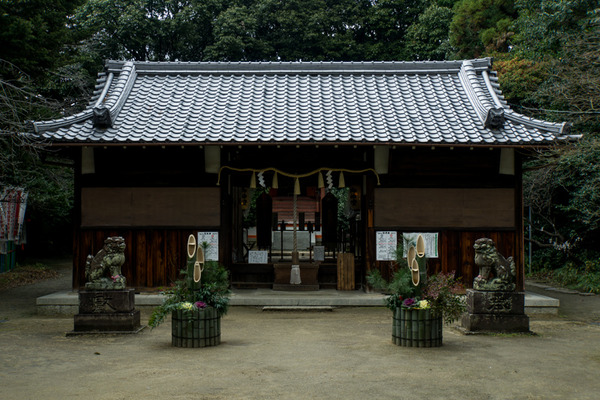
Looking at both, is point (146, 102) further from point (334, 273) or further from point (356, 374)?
point (356, 374)

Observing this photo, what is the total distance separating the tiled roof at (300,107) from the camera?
478 inches

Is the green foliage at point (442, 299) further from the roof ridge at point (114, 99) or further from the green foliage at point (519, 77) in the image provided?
the green foliage at point (519, 77)

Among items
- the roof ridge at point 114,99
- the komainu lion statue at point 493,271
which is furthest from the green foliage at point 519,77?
the roof ridge at point 114,99

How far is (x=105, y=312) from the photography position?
30.5ft

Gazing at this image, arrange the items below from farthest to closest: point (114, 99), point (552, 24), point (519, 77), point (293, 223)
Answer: point (519, 77), point (552, 24), point (293, 223), point (114, 99)

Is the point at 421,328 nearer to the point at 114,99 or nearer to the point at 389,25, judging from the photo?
the point at 114,99

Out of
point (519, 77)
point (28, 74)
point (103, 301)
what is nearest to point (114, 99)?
point (28, 74)

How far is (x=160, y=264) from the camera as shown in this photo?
1284 cm

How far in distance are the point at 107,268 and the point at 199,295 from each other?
6.97 ft

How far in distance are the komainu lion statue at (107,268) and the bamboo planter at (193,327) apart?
1805 millimetres

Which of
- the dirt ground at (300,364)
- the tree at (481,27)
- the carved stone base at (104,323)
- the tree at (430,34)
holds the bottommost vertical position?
the dirt ground at (300,364)

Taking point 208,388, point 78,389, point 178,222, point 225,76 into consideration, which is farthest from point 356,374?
point 225,76

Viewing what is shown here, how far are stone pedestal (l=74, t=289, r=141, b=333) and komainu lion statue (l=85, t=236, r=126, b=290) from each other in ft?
0.37

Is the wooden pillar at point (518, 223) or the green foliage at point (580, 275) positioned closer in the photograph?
the wooden pillar at point (518, 223)
